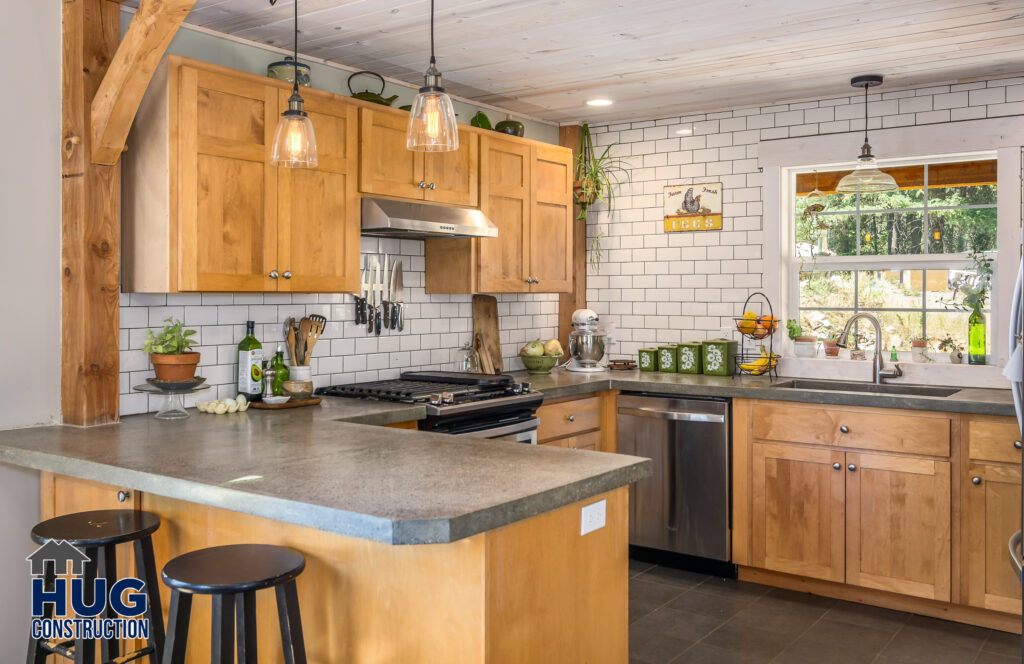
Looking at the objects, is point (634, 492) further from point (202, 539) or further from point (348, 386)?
point (202, 539)

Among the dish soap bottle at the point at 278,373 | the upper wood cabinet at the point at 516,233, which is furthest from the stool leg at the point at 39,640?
the upper wood cabinet at the point at 516,233

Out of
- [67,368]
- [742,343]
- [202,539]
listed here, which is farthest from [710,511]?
[67,368]

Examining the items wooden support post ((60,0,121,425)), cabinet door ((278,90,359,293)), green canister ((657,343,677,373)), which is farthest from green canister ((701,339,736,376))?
wooden support post ((60,0,121,425))

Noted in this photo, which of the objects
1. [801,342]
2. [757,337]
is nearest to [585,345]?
[757,337]

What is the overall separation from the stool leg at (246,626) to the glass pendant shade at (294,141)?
4.30ft

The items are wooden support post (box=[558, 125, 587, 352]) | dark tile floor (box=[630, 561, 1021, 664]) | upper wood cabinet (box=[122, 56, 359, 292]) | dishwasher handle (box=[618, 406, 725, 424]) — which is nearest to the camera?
upper wood cabinet (box=[122, 56, 359, 292])

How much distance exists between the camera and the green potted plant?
324cm

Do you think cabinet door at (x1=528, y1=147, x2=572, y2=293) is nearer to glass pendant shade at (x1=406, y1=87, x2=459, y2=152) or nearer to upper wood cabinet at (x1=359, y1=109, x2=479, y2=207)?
upper wood cabinet at (x1=359, y1=109, x2=479, y2=207)

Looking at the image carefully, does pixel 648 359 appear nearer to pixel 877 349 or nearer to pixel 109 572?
pixel 877 349

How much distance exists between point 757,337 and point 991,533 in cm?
160

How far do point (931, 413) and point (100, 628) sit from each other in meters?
3.52

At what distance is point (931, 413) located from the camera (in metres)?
4.00

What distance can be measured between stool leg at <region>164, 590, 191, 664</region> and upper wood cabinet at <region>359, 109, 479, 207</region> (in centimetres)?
220

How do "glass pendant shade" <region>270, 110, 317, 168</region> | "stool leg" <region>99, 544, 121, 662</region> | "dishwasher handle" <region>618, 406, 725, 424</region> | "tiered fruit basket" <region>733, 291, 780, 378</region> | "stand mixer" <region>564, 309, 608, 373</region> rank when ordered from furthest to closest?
"stand mixer" <region>564, 309, 608, 373</region>
"tiered fruit basket" <region>733, 291, 780, 378</region>
"dishwasher handle" <region>618, 406, 725, 424</region>
"glass pendant shade" <region>270, 110, 317, 168</region>
"stool leg" <region>99, 544, 121, 662</region>
